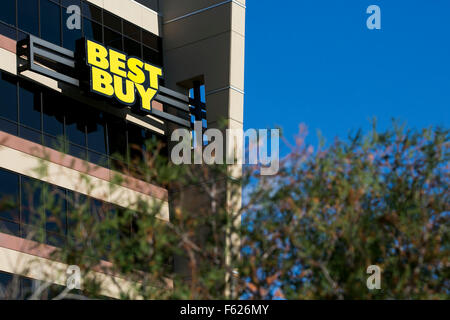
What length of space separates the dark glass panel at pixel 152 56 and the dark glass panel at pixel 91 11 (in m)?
3.24

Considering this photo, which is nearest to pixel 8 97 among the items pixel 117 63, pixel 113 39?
pixel 117 63

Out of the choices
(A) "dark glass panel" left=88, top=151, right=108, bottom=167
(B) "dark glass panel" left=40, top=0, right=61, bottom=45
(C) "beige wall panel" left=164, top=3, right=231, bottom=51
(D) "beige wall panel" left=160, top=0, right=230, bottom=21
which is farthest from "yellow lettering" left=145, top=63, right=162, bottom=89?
(B) "dark glass panel" left=40, top=0, right=61, bottom=45

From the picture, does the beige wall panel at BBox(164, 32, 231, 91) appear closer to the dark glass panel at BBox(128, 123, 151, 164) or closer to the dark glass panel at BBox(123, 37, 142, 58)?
the dark glass panel at BBox(123, 37, 142, 58)

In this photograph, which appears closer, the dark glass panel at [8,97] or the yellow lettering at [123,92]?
the dark glass panel at [8,97]

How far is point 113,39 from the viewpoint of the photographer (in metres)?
40.8

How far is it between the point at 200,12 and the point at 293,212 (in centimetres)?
2682

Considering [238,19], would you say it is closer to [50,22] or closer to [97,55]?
[97,55]

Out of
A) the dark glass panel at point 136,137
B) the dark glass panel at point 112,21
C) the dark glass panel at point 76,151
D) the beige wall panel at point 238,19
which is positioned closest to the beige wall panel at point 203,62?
the beige wall panel at point 238,19

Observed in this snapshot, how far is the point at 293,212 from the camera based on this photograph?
56.9 feet

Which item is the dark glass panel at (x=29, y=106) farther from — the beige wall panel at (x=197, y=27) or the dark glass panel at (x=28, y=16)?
the beige wall panel at (x=197, y=27)

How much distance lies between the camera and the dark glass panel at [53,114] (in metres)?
36.0

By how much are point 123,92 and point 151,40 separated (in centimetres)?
508

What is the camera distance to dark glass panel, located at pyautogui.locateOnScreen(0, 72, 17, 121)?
3404 centimetres
